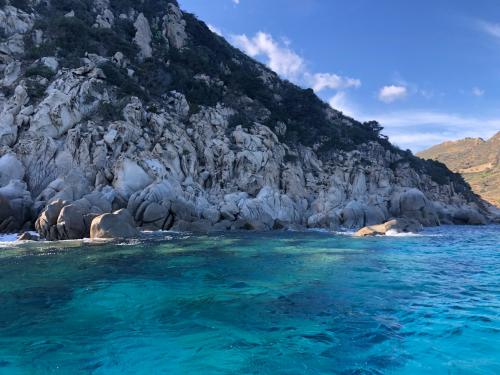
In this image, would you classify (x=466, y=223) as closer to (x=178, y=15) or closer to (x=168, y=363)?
(x=168, y=363)

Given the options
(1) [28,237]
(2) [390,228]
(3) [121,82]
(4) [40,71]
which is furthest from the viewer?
(3) [121,82]

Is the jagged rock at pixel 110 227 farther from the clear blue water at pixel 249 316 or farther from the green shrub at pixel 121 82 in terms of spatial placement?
the green shrub at pixel 121 82

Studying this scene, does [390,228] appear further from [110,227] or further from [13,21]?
[13,21]

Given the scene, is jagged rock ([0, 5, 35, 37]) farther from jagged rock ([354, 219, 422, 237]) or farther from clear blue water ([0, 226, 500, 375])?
jagged rock ([354, 219, 422, 237])

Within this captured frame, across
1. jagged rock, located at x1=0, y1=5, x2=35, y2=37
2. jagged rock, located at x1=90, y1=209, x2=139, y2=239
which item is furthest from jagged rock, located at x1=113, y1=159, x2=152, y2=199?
jagged rock, located at x1=0, y1=5, x2=35, y2=37

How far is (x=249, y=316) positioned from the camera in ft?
30.1

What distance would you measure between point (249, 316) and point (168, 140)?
39.7 m

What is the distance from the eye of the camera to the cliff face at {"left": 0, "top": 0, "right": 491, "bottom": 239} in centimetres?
3431

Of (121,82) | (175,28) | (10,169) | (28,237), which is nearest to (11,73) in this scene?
(121,82)

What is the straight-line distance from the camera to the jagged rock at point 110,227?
2528 centimetres

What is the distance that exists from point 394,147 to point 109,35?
59.6 meters

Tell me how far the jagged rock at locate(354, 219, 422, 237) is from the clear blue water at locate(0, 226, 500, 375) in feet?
43.6

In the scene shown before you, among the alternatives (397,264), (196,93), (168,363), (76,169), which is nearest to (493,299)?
(397,264)

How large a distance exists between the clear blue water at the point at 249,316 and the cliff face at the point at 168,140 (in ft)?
50.3
